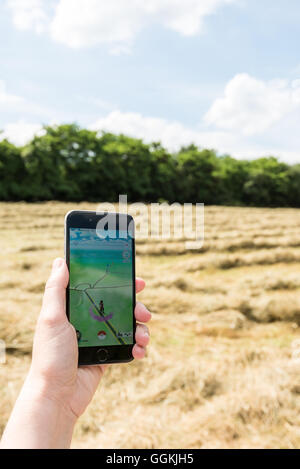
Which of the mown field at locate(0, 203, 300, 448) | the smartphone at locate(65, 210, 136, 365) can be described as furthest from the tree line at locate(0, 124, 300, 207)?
the smartphone at locate(65, 210, 136, 365)

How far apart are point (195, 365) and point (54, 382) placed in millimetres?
2523

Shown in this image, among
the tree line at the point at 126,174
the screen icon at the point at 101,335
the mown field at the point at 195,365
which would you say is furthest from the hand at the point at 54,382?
the tree line at the point at 126,174

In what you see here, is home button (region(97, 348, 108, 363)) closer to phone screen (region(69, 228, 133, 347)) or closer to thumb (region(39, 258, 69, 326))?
phone screen (region(69, 228, 133, 347))

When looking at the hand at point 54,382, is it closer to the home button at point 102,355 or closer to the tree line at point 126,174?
the home button at point 102,355

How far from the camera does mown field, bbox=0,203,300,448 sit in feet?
9.87

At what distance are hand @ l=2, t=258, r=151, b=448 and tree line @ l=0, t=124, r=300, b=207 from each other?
1152 inches

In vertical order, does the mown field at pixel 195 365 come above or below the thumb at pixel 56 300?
below

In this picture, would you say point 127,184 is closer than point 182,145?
Yes

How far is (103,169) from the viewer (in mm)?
34156

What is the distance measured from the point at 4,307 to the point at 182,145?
49863 mm

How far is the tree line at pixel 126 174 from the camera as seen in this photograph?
30406mm

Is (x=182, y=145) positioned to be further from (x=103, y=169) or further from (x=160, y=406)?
(x=160, y=406)
